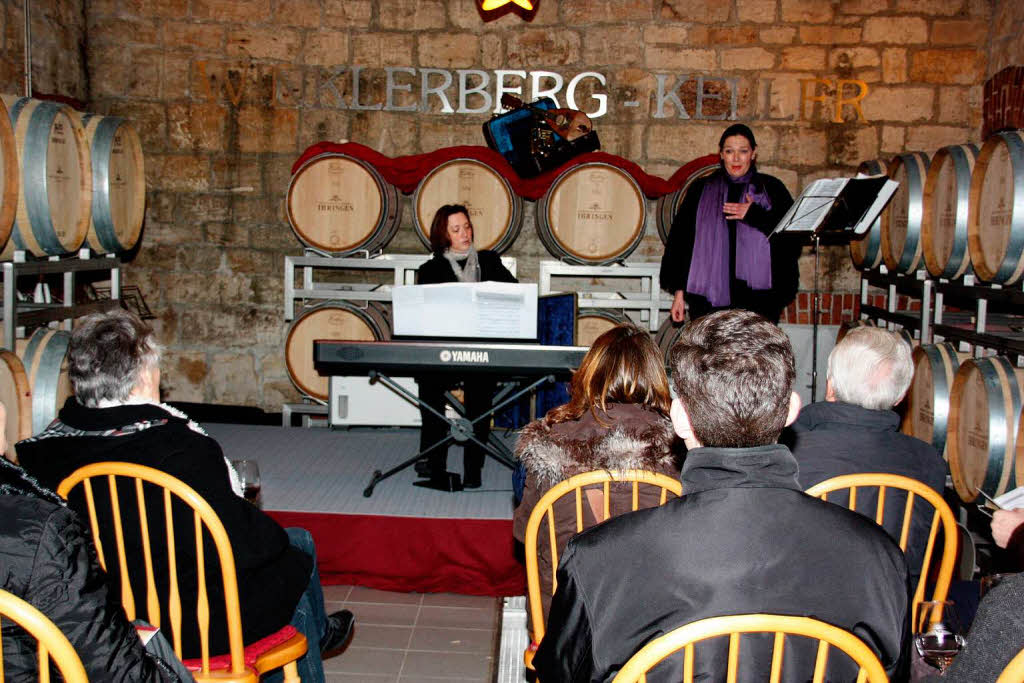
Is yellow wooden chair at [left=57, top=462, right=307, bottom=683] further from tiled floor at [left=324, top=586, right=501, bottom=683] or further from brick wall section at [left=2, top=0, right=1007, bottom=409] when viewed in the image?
brick wall section at [left=2, top=0, right=1007, bottom=409]

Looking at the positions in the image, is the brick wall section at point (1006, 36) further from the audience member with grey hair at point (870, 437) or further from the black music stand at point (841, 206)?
the audience member with grey hair at point (870, 437)

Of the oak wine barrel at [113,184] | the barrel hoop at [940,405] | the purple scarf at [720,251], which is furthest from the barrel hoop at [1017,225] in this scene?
the oak wine barrel at [113,184]

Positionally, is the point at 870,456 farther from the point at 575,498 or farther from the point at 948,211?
the point at 948,211

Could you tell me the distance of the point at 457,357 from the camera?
3369 mm

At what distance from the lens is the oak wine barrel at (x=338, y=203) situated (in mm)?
4945

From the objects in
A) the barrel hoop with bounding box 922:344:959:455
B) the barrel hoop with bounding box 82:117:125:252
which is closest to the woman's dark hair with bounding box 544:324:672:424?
the barrel hoop with bounding box 922:344:959:455

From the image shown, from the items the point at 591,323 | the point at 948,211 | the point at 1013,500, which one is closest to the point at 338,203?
the point at 591,323

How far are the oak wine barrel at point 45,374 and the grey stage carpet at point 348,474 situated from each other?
34.8 inches

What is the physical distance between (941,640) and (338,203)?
13.7ft

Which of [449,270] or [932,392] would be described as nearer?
[932,392]

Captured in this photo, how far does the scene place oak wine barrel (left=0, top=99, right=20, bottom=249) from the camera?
3086mm

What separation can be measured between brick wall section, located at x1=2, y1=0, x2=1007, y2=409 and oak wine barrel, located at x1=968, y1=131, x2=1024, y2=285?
2242 millimetres

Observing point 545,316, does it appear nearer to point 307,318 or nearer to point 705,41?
point 307,318

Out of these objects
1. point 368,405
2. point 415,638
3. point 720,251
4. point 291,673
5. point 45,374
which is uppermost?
point 720,251
